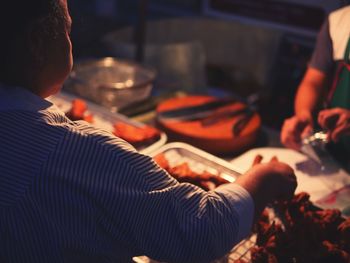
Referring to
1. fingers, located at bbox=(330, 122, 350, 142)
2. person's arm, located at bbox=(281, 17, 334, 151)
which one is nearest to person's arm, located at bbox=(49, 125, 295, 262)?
fingers, located at bbox=(330, 122, 350, 142)

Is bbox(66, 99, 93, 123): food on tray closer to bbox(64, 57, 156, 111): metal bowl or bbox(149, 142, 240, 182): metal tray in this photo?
bbox(64, 57, 156, 111): metal bowl

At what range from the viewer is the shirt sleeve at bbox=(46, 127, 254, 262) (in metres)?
0.75

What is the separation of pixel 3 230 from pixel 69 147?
0.20m

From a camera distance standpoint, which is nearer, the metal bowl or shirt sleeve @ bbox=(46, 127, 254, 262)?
shirt sleeve @ bbox=(46, 127, 254, 262)

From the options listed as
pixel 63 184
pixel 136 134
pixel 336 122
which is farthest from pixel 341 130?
pixel 63 184

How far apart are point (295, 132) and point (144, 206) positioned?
0.92 m

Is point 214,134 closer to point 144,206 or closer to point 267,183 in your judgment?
point 267,183

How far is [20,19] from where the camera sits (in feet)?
2.29

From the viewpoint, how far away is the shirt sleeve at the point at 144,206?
29.4 inches

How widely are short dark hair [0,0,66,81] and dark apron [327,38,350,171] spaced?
45.4 inches

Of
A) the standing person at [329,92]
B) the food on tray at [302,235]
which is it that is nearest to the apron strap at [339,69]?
the standing person at [329,92]

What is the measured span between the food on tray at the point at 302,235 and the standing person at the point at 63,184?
10.5 inches

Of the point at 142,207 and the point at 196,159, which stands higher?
the point at 142,207

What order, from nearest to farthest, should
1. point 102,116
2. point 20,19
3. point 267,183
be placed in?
point 20,19
point 267,183
point 102,116
